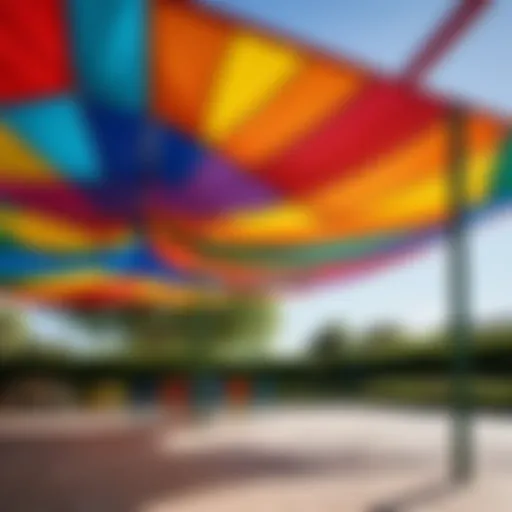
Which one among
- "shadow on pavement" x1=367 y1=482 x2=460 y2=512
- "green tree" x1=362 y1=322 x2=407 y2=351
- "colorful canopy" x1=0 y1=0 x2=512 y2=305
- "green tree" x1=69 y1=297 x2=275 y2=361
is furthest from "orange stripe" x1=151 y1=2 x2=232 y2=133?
"green tree" x1=362 y1=322 x2=407 y2=351

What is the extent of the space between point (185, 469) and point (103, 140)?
6.25ft

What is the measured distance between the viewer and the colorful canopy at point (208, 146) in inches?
118

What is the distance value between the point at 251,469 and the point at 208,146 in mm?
1803

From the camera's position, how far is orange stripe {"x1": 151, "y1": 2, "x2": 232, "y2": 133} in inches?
111

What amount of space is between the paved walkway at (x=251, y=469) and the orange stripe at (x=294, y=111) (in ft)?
5.72

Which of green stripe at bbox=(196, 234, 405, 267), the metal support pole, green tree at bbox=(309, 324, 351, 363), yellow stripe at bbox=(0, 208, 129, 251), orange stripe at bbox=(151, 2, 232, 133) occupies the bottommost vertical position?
the metal support pole

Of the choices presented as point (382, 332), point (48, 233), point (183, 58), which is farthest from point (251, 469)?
point (382, 332)

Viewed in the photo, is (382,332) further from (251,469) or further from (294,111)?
(294,111)

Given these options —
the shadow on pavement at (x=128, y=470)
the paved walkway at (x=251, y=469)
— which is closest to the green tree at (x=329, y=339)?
the paved walkway at (x=251, y=469)

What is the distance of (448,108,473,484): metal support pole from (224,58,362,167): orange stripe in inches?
26.3

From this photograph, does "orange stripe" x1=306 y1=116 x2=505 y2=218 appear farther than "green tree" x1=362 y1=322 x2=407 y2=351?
No

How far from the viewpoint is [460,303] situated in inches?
145

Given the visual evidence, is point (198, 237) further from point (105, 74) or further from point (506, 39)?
point (506, 39)

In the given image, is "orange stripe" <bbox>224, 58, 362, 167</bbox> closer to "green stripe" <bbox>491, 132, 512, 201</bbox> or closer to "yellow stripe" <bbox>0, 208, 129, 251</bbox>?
"green stripe" <bbox>491, 132, 512, 201</bbox>
